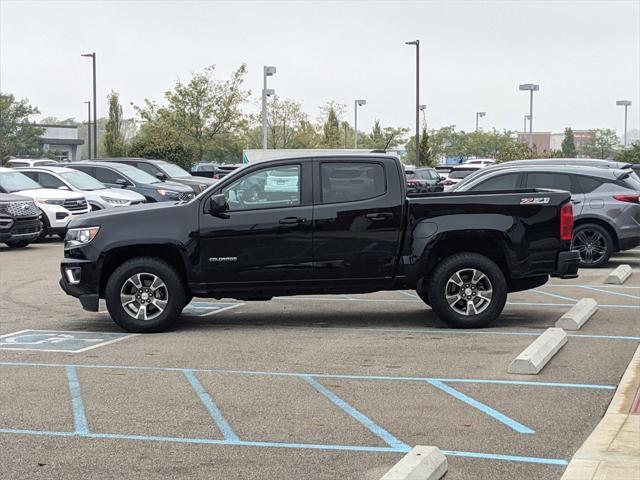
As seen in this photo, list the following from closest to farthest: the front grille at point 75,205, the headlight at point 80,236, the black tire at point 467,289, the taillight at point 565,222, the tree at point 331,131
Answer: the black tire at point 467,289 < the headlight at point 80,236 < the taillight at point 565,222 < the front grille at point 75,205 < the tree at point 331,131

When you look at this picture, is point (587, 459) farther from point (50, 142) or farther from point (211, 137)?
point (50, 142)

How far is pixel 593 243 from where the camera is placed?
59.5 ft

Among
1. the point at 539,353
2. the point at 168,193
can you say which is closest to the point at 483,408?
the point at 539,353

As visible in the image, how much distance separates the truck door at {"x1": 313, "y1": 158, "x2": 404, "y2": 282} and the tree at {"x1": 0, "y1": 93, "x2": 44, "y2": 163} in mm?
76503

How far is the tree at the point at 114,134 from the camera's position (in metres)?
60.2

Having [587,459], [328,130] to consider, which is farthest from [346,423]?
[328,130]

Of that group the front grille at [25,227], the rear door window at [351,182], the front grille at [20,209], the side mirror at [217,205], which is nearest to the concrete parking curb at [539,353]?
the rear door window at [351,182]

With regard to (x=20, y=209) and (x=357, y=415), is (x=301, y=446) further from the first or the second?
(x=20, y=209)

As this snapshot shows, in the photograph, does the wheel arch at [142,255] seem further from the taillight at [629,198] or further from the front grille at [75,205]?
the front grille at [75,205]

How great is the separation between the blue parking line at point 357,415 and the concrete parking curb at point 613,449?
1131 mm

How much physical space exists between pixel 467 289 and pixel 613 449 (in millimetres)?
5009

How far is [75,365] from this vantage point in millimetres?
9484

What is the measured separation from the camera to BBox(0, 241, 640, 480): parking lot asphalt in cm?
633

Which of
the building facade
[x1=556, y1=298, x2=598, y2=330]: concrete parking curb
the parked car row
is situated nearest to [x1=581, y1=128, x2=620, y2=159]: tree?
the building facade
